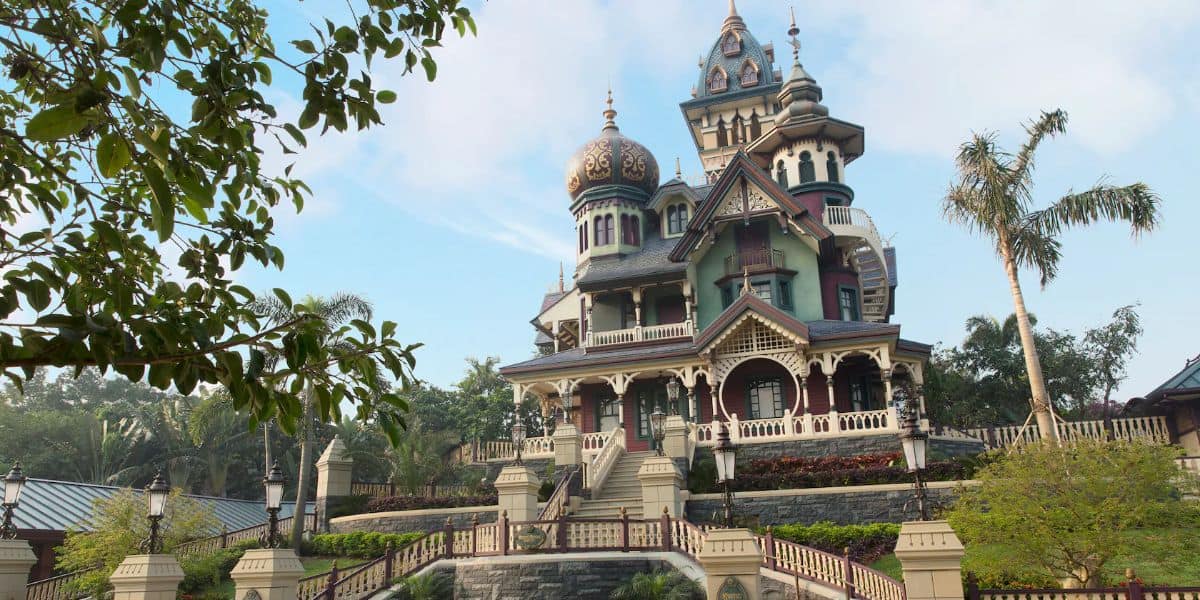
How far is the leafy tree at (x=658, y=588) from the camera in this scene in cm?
1702

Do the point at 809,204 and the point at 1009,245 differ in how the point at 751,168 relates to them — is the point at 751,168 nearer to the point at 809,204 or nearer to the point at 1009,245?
the point at 809,204

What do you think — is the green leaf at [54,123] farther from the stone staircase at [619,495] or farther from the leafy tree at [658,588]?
the stone staircase at [619,495]

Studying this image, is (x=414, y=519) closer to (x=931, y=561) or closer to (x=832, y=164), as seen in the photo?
(x=931, y=561)

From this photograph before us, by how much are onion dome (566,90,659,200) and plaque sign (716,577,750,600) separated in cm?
2829

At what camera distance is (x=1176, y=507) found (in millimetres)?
15180

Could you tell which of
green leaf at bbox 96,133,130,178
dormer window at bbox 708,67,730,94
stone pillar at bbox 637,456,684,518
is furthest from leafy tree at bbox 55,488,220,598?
dormer window at bbox 708,67,730,94

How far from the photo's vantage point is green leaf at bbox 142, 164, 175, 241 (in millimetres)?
3754

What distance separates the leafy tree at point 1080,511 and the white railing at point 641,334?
776 inches

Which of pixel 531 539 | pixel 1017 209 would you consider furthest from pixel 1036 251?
pixel 531 539

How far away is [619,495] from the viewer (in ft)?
82.7

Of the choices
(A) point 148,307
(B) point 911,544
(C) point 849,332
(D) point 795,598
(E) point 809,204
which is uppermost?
(E) point 809,204

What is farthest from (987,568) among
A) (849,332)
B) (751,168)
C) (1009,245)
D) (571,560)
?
(751,168)

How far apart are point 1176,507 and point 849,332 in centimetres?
1628

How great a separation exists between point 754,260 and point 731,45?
70.8 feet
